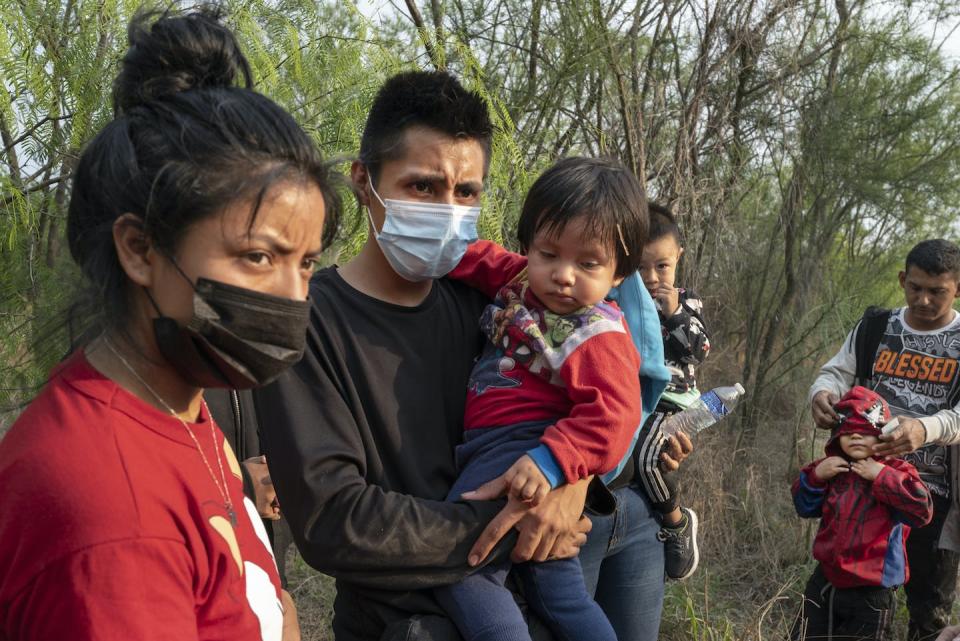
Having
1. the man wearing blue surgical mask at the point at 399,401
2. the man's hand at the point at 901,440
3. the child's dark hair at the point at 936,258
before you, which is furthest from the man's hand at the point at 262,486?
the child's dark hair at the point at 936,258

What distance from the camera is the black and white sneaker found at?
9.36 ft

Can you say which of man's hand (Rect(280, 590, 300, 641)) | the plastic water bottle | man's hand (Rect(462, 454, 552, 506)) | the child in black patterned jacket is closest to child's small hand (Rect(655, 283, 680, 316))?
the child in black patterned jacket

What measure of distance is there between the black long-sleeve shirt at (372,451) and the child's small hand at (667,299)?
1296 millimetres

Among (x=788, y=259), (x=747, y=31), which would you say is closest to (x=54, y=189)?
(x=747, y=31)

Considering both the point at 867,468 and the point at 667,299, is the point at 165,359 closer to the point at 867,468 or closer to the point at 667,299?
the point at 667,299

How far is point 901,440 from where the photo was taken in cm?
362

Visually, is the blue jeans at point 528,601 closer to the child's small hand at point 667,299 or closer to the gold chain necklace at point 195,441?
the gold chain necklace at point 195,441

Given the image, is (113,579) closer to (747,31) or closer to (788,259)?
(747,31)

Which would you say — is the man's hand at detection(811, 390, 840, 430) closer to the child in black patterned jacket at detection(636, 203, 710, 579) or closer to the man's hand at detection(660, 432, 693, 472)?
the child in black patterned jacket at detection(636, 203, 710, 579)

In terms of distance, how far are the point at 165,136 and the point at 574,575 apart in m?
1.38

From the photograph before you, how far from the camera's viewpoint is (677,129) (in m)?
5.83

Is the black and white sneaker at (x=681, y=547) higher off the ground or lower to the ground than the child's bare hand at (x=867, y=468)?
lower

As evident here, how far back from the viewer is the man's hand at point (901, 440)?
3609 millimetres

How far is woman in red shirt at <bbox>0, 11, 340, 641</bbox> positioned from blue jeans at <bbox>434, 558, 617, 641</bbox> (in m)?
0.50
